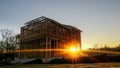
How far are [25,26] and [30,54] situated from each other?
23.9 ft

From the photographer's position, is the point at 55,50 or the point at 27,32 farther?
the point at 27,32

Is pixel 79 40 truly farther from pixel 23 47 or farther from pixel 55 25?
pixel 23 47

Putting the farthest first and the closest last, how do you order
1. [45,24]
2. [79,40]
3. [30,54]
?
[79,40] < [30,54] < [45,24]

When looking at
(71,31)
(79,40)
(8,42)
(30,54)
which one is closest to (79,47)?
(79,40)

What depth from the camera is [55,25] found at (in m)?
35.9

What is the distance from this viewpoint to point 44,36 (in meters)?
32.2

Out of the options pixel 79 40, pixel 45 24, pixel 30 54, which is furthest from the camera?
pixel 79 40

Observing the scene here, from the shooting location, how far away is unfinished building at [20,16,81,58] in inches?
1292

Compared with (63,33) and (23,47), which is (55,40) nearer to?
(63,33)

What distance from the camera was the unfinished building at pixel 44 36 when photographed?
32812mm

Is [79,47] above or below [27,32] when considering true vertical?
below

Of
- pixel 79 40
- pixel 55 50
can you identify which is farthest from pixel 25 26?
pixel 79 40

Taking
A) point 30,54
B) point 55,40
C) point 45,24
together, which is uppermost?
point 45,24

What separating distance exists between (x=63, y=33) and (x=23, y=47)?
10842 millimetres
